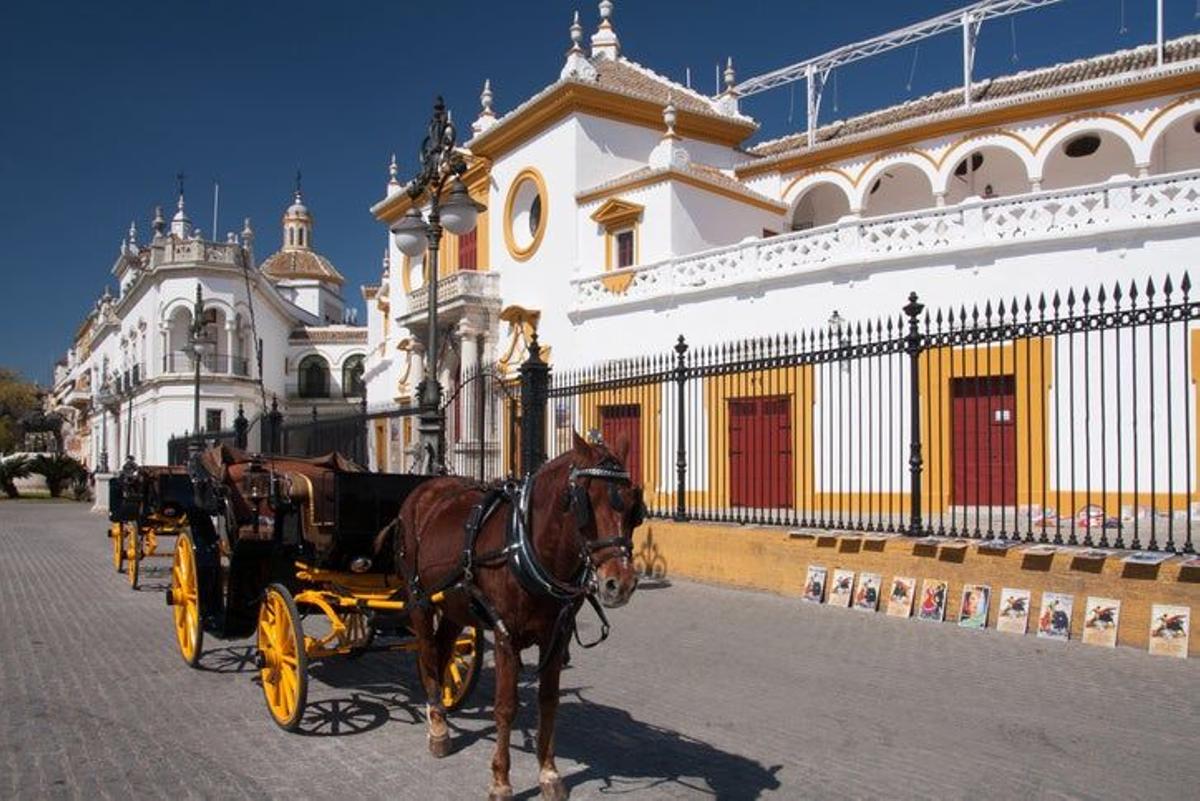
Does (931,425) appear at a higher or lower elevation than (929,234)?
lower

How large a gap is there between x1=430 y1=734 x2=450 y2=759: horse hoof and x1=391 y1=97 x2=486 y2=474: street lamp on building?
465 cm

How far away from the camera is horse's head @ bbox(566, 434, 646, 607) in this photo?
373 cm

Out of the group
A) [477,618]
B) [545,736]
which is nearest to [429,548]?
[477,618]

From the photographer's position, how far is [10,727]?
562 centimetres

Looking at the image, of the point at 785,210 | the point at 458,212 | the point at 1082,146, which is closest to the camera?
the point at 458,212

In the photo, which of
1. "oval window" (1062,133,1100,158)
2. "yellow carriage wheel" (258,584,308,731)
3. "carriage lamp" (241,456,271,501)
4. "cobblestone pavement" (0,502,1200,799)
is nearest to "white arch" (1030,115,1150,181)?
"oval window" (1062,133,1100,158)

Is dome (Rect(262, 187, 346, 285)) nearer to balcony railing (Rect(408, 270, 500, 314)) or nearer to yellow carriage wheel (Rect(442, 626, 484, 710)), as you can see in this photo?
balcony railing (Rect(408, 270, 500, 314))

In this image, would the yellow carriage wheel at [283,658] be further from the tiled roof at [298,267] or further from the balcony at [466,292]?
the tiled roof at [298,267]

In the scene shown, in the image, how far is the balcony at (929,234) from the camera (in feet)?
45.5

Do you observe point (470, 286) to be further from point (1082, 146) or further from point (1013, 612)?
point (1013, 612)

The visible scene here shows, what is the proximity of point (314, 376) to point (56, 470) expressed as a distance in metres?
15.9

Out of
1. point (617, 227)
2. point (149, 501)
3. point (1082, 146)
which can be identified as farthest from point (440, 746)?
point (1082, 146)

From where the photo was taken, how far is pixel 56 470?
37.9 metres

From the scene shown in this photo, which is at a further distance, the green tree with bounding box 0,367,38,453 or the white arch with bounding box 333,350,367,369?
the green tree with bounding box 0,367,38,453
